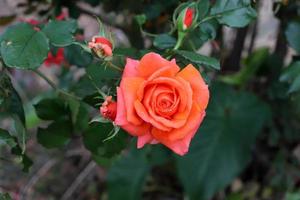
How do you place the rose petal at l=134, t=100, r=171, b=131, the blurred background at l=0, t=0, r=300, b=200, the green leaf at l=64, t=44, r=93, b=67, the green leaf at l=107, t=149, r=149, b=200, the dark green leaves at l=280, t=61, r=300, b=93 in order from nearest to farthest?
the rose petal at l=134, t=100, r=171, b=131, the dark green leaves at l=280, t=61, r=300, b=93, the green leaf at l=64, t=44, r=93, b=67, the blurred background at l=0, t=0, r=300, b=200, the green leaf at l=107, t=149, r=149, b=200

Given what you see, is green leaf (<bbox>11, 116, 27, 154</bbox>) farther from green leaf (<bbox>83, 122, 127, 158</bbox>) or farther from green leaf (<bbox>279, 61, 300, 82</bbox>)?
green leaf (<bbox>279, 61, 300, 82</bbox>)

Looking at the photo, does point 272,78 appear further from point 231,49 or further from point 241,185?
point 241,185

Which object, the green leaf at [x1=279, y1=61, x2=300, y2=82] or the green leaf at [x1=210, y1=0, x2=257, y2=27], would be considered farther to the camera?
the green leaf at [x1=279, y1=61, x2=300, y2=82]

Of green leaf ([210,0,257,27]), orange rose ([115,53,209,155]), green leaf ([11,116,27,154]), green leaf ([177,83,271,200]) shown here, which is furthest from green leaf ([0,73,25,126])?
green leaf ([177,83,271,200])

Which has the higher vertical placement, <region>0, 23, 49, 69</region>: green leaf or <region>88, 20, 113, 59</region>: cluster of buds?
<region>88, 20, 113, 59</region>: cluster of buds

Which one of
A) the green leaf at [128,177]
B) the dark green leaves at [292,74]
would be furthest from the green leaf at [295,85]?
the green leaf at [128,177]

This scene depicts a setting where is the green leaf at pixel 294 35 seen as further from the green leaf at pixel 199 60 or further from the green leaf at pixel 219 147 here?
the green leaf at pixel 219 147
